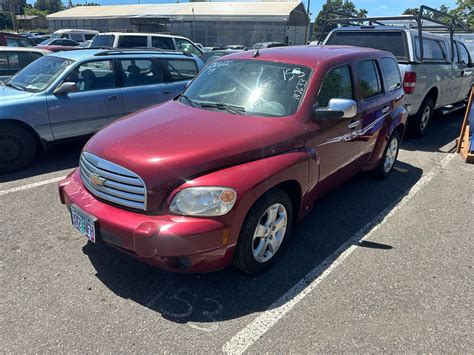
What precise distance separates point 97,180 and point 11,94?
345cm

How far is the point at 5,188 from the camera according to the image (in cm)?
461

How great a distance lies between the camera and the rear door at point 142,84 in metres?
6.02

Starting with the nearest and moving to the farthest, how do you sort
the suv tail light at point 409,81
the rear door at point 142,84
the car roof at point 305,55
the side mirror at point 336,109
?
1. the side mirror at point 336,109
2. the car roof at point 305,55
3. the rear door at point 142,84
4. the suv tail light at point 409,81

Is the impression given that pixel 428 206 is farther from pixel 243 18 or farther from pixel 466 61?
pixel 243 18

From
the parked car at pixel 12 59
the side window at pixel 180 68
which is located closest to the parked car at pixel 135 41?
the parked car at pixel 12 59

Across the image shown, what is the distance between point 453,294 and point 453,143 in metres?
5.44

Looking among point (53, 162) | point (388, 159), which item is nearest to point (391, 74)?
point (388, 159)

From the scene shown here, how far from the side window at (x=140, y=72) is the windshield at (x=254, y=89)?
259cm

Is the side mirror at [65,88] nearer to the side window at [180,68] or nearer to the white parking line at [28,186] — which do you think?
the white parking line at [28,186]

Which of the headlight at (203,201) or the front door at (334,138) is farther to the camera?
the front door at (334,138)

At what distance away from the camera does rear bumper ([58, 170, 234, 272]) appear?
7.86 ft

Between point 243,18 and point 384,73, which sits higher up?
point 243,18

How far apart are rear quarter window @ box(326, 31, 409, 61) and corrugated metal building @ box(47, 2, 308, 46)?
33227mm

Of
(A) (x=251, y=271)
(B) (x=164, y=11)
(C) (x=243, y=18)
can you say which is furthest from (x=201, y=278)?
(B) (x=164, y=11)
